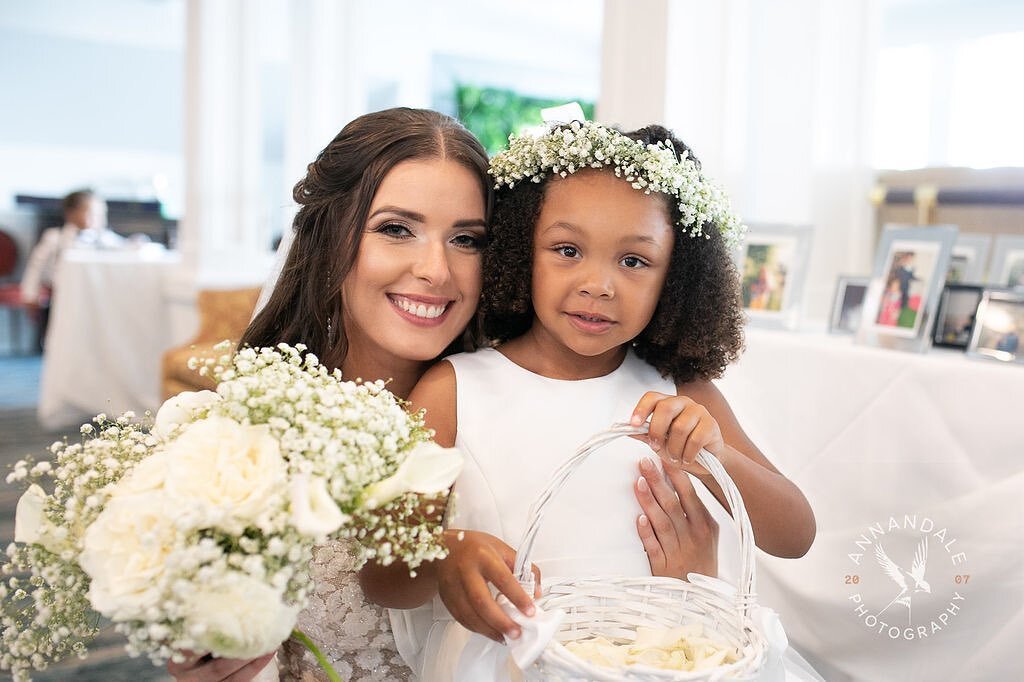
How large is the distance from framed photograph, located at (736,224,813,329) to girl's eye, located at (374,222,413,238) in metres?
1.05

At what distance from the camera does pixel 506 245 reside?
160 cm

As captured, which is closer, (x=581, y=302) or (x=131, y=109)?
(x=581, y=302)

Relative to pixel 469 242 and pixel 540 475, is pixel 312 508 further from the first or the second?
pixel 469 242

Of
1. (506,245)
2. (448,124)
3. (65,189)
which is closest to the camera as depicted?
(506,245)

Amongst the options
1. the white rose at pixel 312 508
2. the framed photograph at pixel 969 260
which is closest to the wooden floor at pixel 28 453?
the white rose at pixel 312 508

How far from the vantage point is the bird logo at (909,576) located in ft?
4.70

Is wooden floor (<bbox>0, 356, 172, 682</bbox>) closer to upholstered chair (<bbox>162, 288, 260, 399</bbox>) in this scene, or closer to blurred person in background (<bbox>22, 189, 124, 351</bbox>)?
blurred person in background (<bbox>22, 189, 124, 351</bbox>)

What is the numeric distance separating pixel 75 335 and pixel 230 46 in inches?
88.9

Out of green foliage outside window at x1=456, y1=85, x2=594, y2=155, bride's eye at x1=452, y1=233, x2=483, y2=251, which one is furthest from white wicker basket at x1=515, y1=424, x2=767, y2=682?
green foliage outside window at x1=456, y1=85, x2=594, y2=155

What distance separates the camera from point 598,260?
1.46 m

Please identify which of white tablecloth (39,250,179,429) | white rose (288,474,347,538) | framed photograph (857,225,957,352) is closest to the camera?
white rose (288,474,347,538)

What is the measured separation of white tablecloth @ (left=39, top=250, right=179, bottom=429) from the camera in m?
5.96

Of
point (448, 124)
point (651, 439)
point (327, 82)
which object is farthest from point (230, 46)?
point (651, 439)

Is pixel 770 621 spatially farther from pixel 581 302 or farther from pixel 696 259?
pixel 696 259
